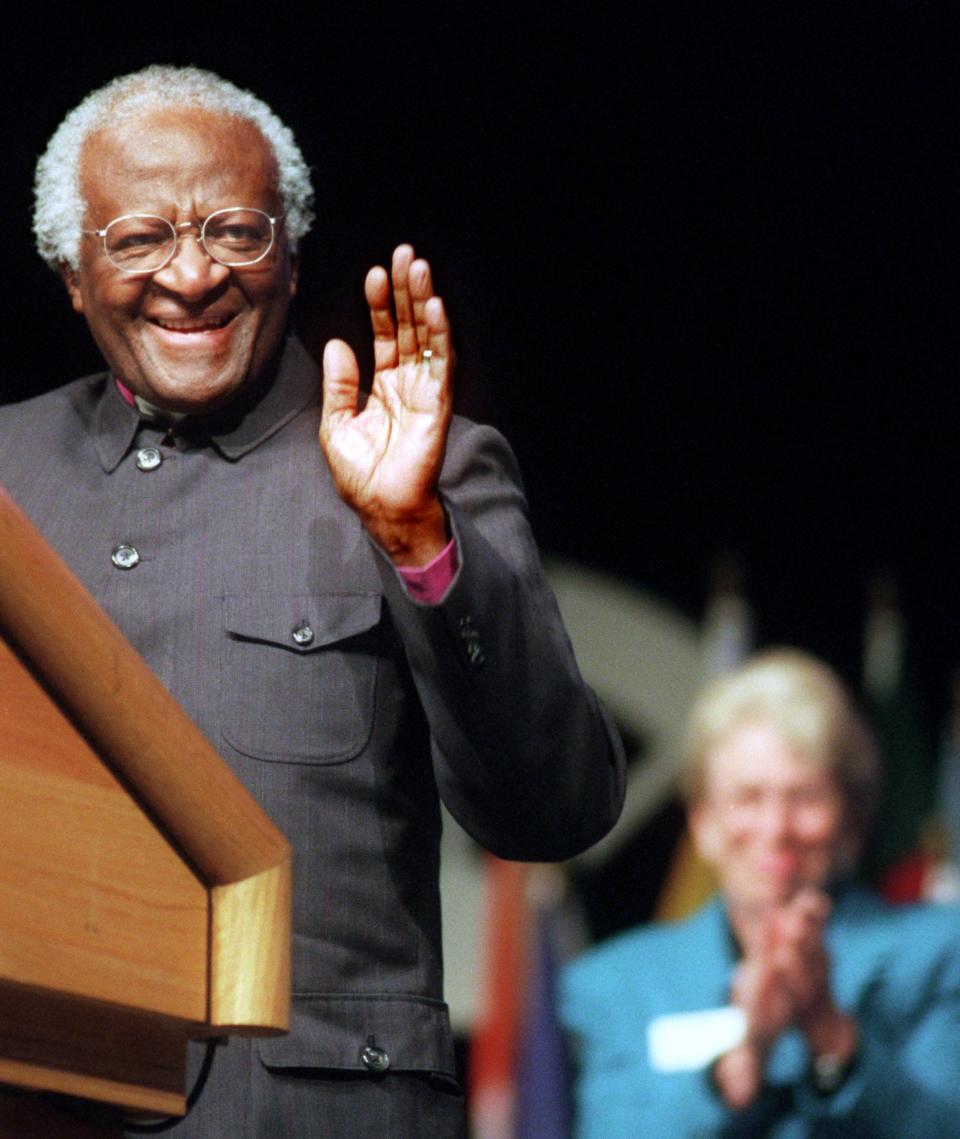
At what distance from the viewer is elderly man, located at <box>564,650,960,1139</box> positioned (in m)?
3.25

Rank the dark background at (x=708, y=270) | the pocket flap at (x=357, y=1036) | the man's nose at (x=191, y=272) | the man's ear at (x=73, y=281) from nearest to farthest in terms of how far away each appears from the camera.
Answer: the pocket flap at (x=357, y=1036)
the man's nose at (x=191, y=272)
the man's ear at (x=73, y=281)
the dark background at (x=708, y=270)

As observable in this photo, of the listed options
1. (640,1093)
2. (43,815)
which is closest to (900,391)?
(640,1093)

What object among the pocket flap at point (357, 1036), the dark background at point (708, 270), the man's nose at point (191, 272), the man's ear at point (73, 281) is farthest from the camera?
the dark background at point (708, 270)

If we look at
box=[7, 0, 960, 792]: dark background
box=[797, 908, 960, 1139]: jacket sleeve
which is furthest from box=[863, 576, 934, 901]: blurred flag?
box=[797, 908, 960, 1139]: jacket sleeve

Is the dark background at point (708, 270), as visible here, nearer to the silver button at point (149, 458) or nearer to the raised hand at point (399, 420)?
the silver button at point (149, 458)

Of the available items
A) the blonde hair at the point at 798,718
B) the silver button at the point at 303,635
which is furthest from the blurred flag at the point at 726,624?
the silver button at the point at 303,635

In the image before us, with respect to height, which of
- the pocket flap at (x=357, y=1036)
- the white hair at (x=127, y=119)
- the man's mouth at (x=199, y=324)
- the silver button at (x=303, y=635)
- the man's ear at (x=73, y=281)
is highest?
the white hair at (x=127, y=119)

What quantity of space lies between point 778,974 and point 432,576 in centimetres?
216

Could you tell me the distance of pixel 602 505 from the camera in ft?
11.5

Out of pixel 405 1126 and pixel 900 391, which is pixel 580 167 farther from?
pixel 405 1126

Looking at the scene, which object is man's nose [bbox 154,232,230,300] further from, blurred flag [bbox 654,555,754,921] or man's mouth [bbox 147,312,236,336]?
blurred flag [bbox 654,555,754,921]

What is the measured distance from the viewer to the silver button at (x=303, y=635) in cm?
144

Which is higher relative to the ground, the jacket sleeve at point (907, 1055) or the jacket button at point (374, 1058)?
the jacket sleeve at point (907, 1055)

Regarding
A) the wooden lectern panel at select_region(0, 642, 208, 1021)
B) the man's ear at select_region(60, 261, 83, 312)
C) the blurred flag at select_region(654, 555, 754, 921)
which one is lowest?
the wooden lectern panel at select_region(0, 642, 208, 1021)
